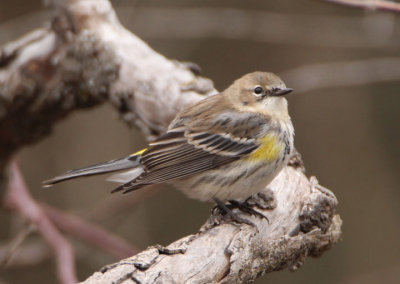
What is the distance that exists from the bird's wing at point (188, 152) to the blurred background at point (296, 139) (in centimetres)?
294

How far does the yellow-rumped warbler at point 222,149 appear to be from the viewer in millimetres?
3797

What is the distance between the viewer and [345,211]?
783 centimetres

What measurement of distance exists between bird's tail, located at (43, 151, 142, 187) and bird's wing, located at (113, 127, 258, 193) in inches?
3.7

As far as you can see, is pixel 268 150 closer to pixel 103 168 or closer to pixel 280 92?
pixel 280 92

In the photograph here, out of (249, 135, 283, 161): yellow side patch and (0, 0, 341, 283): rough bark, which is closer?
(0, 0, 341, 283): rough bark

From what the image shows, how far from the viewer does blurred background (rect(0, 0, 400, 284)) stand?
7133 millimetres

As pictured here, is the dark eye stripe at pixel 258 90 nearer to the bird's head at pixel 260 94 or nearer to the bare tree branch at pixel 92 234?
the bird's head at pixel 260 94

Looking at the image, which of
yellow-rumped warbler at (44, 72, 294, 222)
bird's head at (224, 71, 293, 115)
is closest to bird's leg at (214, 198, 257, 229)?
yellow-rumped warbler at (44, 72, 294, 222)

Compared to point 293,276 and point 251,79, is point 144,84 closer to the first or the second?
point 251,79

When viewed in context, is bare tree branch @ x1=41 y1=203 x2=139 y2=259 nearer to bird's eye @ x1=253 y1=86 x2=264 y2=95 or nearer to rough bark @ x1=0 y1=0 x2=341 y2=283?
rough bark @ x1=0 y1=0 x2=341 y2=283

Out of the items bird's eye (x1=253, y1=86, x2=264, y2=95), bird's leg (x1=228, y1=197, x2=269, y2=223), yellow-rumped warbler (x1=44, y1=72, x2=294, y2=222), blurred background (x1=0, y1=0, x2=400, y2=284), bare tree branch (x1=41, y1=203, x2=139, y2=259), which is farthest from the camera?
blurred background (x1=0, y1=0, x2=400, y2=284)

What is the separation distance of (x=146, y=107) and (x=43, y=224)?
49.7 inches

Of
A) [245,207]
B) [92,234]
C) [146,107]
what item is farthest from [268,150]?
[92,234]

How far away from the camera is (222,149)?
3949 millimetres
